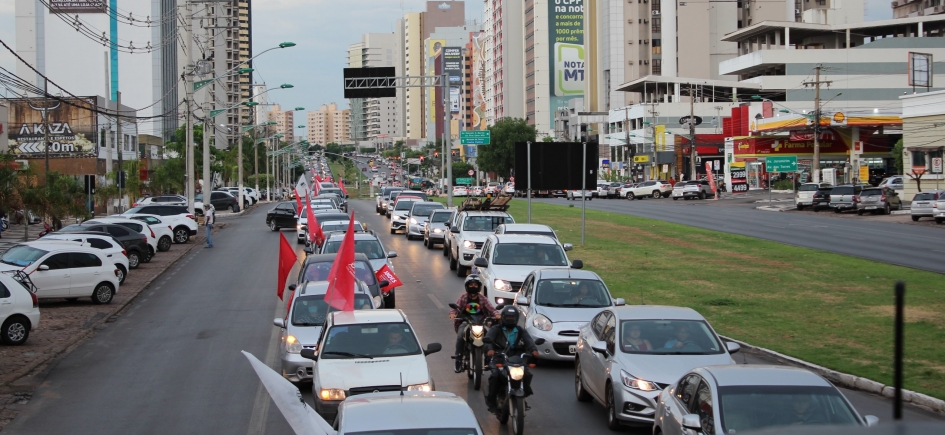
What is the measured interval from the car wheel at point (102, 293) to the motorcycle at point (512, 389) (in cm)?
1537

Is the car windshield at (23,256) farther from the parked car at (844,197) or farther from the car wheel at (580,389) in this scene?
the parked car at (844,197)

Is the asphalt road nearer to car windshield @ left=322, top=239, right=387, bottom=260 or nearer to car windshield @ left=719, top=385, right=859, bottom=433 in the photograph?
car windshield @ left=322, top=239, right=387, bottom=260

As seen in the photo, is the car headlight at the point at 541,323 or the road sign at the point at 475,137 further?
the road sign at the point at 475,137

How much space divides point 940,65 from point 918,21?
24.2ft

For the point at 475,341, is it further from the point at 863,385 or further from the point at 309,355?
the point at 863,385

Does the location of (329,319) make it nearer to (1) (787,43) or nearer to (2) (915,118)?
(2) (915,118)

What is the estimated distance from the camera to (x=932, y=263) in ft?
90.4

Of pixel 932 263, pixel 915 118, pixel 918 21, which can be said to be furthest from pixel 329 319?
pixel 918 21

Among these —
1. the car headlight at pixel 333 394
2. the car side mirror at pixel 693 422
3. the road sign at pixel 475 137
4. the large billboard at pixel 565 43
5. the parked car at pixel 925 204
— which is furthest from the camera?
the large billboard at pixel 565 43

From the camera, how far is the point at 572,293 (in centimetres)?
1534

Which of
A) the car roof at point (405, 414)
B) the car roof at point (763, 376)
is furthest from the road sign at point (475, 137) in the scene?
the car roof at point (405, 414)

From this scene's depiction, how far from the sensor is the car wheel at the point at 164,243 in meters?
37.8

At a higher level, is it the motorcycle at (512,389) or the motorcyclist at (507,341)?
the motorcyclist at (507,341)

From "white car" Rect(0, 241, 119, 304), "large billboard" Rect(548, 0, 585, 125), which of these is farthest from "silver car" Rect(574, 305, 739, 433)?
"large billboard" Rect(548, 0, 585, 125)
